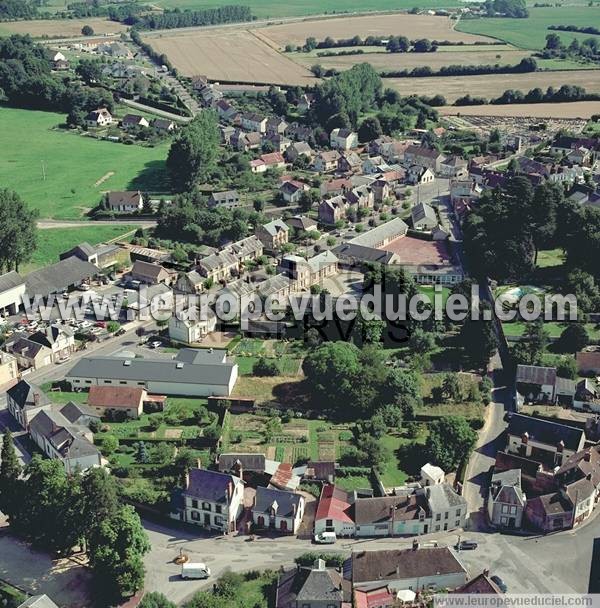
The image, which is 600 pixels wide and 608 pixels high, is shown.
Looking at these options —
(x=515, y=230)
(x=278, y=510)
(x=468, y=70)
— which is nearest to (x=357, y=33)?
(x=468, y=70)

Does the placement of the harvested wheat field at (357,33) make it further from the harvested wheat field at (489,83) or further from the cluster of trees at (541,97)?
the cluster of trees at (541,97)

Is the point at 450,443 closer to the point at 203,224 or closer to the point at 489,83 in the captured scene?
the point at 203,224

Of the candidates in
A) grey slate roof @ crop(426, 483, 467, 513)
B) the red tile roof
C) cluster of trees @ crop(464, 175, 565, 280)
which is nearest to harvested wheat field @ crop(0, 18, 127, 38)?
cluster of trees @ crop(464, 175, 565, 280)

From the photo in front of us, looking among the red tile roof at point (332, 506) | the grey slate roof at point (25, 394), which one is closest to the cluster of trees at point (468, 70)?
the grey slate roof at point (25, 394)

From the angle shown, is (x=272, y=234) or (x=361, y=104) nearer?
(x=272, y=234)

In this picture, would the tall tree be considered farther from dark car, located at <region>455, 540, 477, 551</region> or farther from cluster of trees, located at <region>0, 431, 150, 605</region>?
dark car, located at <region>455, 540, 477, 551</region>

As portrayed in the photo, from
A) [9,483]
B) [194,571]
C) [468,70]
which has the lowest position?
[194,571]

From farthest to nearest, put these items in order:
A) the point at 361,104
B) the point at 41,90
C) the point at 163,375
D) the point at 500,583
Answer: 1. the point at 41,90
2. the point at 361,104
3. the point at 163,375
4. the point at 500,583
